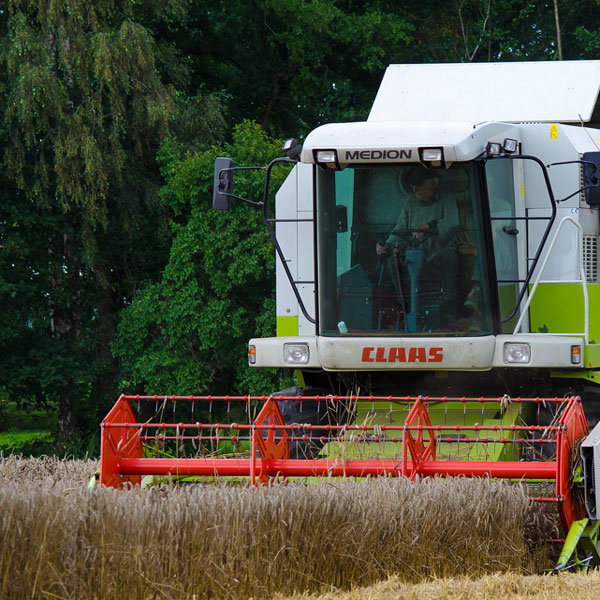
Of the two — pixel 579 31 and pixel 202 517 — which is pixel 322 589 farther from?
pixel 579 31

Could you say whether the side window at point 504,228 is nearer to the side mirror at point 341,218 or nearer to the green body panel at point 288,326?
the side mirror at point 341,218

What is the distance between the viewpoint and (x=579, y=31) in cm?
1727

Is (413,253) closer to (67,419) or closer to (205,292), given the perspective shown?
(205,292)

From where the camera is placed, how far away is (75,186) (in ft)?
44.8

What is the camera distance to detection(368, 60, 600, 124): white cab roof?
8.32 metres

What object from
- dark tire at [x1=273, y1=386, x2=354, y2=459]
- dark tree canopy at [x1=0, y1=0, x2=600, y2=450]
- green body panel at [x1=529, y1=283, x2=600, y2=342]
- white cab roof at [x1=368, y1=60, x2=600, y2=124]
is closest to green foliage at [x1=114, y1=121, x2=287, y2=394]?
dark tree canopy at [x1=0, y1=0, x2=600, y2=450]

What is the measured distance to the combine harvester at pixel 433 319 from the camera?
6008 millimetres

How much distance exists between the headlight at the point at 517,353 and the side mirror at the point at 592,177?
1.02m

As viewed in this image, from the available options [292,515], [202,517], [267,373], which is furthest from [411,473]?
[267,373]

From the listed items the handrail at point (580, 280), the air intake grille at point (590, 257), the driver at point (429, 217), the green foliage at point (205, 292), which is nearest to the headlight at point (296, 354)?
the driver at point (429, 217)

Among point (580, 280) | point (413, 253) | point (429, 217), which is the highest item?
point (429, 217)

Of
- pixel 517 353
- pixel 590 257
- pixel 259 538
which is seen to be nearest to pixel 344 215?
pixel 517 353

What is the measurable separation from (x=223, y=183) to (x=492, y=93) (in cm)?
244

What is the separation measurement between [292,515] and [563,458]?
1484 mm
